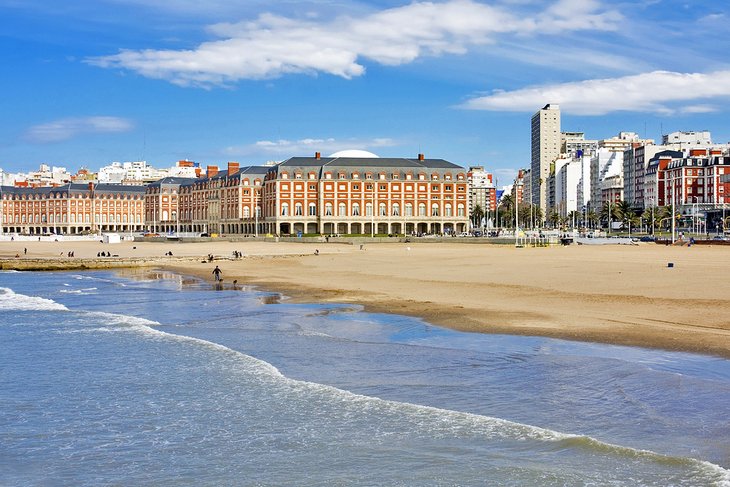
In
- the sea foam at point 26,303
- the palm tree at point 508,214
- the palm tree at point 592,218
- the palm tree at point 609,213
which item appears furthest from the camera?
the palm tree at point 508,214

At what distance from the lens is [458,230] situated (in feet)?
371

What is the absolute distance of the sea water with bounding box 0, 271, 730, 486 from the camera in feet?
32.4

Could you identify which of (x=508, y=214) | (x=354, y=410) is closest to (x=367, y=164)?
(x=508, y=214)

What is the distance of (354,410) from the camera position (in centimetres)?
1271

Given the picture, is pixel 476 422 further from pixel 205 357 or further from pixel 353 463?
pixel 205 357

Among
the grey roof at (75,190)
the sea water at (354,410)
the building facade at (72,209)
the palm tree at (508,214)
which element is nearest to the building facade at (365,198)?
the palm tree at (508,214)

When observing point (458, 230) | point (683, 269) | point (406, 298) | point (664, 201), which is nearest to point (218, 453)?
point (406, 298)

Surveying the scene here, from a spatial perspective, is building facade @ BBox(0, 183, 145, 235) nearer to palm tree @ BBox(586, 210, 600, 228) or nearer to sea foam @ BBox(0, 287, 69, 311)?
palm tree @ BBox(586, 210, 600, 228)

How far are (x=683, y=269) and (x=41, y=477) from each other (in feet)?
118

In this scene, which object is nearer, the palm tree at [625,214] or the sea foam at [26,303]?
the sea foam at [26,303]

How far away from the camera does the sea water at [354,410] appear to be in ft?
32.4

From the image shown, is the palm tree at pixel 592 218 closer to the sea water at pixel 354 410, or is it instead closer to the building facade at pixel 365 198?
the building facade at pixel 365 198

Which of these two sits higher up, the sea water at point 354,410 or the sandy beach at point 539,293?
the sandy beach at point 539,293

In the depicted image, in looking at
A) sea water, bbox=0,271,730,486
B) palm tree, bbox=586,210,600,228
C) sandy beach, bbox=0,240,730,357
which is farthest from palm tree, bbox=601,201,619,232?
sea water, bbox=0,271,730,486
